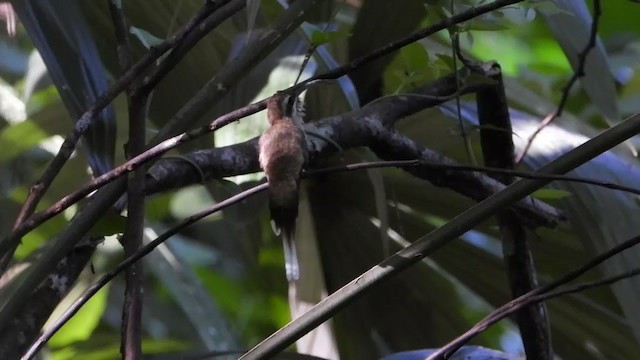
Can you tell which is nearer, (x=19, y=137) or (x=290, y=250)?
(x=290, y=250)

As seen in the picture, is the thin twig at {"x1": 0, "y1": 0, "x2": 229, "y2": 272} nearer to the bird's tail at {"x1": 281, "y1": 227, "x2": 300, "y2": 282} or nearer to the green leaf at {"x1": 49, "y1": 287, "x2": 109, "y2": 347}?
the bird's tail at {"x1": 281, "y1": 227, "x2": 300, "y2": 282}

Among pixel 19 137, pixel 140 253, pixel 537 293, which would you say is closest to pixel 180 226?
pixel 140 253

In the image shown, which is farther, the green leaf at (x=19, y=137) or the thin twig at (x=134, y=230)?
the green leaf at (x=19, y=137)

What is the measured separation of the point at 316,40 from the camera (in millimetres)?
380

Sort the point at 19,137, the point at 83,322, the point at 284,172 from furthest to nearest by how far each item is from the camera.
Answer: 1. the point at 83,322
2. the point at 19,137
3. the point at 284,172

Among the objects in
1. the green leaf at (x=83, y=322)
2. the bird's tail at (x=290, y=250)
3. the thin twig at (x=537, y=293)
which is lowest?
the thin twig at (x=537, y=293)

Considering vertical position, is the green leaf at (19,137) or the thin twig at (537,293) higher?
the green leaf at (19,137)

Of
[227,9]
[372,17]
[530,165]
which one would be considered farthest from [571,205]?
[227,9]

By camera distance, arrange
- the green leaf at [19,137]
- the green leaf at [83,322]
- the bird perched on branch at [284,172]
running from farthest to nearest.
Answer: the green leaf at [83,322]
the green leaf at [19,137]
the bird perched on branch at [284,172]

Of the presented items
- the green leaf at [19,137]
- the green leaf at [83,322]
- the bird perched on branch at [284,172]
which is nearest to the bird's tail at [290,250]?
the bird perched on branch at [284,172]

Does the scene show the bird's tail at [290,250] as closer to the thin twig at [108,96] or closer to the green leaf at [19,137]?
the thin twig at [108,96]

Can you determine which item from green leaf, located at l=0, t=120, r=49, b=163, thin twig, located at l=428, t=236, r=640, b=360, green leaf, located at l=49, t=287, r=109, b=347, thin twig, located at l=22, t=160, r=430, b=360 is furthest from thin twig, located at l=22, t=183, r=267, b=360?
green leaf, located at l=49, t=287, r=109, b=347

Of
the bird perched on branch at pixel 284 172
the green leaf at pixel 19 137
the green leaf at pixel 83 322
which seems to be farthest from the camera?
the green leaf at pixel 83 322

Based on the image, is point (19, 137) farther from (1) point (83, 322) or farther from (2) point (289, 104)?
(2) point (289, 104)
